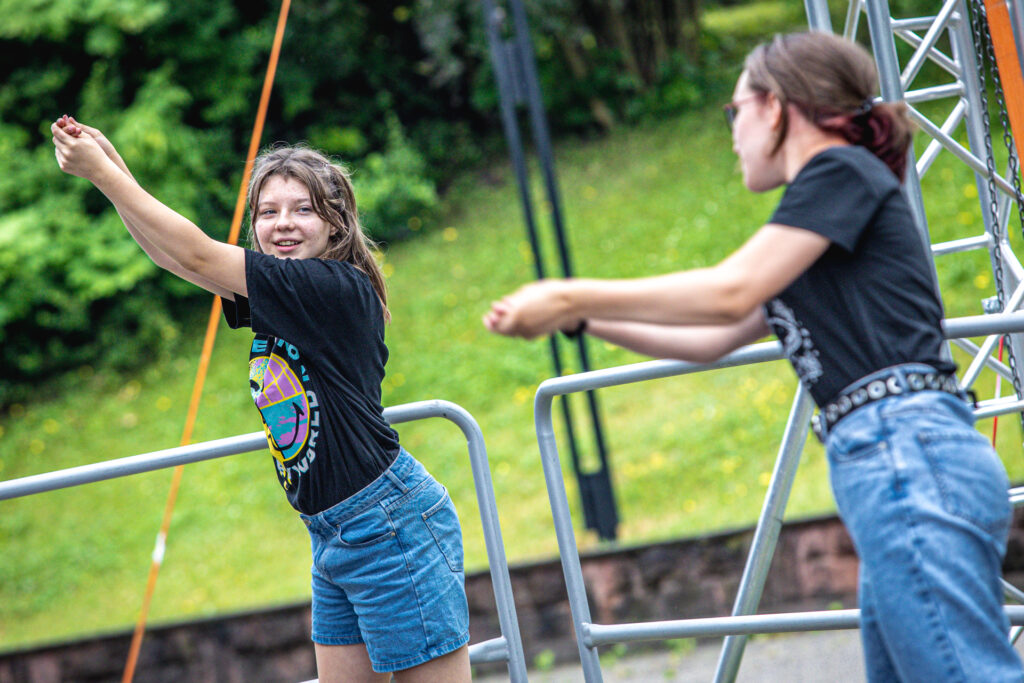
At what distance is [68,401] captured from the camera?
1031 centimetres

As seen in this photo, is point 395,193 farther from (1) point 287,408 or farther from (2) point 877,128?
(2) point 877,128

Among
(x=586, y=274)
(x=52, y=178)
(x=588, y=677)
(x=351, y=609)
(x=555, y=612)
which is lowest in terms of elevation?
(x=555, y=612)

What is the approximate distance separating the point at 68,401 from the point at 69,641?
540 cm

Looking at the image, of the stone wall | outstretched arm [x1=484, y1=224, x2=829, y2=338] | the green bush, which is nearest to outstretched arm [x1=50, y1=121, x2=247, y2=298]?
outstretched arm [x1=484, y1=224, x2=829, y2=338]

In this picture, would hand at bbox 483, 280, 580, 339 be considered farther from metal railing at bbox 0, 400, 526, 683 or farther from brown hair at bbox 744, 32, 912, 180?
metal railing at bbox 0, 400, 526, 683

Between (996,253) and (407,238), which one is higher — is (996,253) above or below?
below

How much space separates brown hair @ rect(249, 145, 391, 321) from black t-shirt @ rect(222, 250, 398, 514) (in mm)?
125

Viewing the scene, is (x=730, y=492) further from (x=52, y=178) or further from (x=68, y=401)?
(x=52, y=178)

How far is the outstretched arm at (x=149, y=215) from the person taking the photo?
67.5 inches

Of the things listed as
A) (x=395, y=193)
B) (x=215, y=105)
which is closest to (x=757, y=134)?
(x=395, y=193)

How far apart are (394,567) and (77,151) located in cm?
93

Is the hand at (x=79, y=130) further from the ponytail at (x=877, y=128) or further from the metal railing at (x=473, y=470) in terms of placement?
the ponytail at (x=877, y=128)

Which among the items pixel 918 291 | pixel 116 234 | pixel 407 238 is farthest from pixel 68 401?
pixel 918 291

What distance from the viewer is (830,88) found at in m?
1.44
